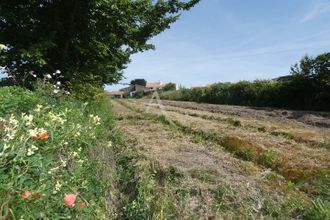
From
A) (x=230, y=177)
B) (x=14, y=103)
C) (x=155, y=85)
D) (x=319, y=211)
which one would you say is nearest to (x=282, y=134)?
(x=230, y=177)

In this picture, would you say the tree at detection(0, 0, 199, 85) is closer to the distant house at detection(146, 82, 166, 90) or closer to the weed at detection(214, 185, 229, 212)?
the weed at detection(214, 185, 229, 212)

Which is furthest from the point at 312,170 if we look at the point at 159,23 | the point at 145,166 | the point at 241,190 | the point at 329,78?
the point at 329,78

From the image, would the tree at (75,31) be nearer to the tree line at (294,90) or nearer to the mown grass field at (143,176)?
the mown grass field at (143,176)

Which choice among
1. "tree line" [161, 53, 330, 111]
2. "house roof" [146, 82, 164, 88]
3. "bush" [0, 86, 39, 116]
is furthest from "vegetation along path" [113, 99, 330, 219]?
"house roof" [146, 82, 164, 88]

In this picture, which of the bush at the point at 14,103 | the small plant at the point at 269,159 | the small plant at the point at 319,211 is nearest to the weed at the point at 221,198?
the small plant at the point at 319,211

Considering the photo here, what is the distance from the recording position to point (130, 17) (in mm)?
11320

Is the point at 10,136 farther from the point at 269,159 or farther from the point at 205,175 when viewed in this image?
the point at 269,159

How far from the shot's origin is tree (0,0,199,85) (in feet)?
31.2

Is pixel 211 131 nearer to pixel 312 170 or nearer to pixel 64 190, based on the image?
pixel 312 170

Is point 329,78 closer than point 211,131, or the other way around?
point 211,131

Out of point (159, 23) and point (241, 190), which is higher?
point (159, 23)

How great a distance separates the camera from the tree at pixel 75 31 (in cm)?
951

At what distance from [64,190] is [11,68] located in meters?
8.20

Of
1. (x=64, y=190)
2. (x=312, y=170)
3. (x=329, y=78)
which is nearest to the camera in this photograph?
(x=64, y=190)
